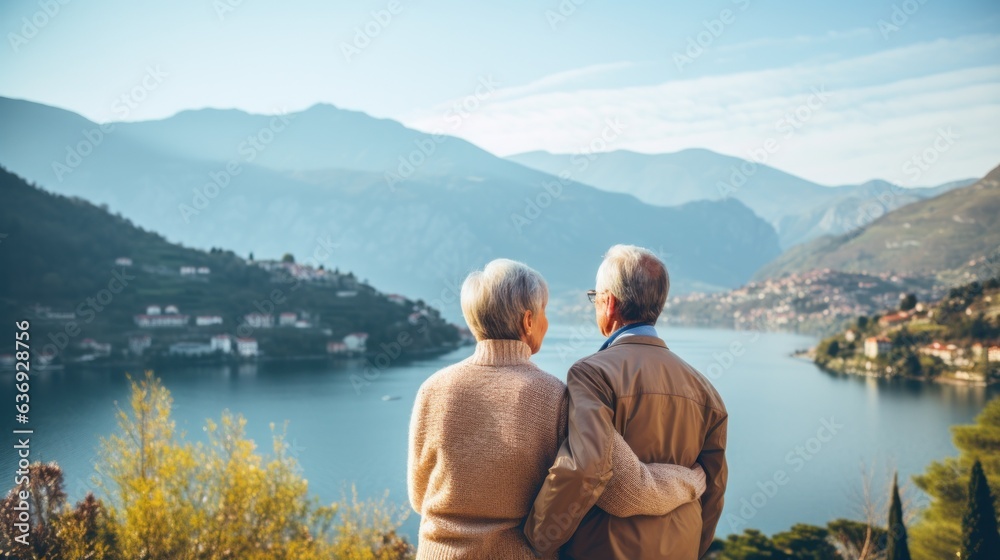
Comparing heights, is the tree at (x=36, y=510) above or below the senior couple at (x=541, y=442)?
below

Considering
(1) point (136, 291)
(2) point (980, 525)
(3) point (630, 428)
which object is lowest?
(2) point (980, 525)

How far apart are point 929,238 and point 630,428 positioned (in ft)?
347

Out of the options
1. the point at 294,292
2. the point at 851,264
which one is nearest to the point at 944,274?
the point at 851,264

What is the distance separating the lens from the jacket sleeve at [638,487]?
167 centimetres

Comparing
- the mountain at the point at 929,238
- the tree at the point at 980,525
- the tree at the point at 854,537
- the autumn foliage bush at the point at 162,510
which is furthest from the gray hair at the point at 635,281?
the mountain at the point at 929,238

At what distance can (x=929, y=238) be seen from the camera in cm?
9281

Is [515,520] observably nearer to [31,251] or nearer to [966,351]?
[31,251]

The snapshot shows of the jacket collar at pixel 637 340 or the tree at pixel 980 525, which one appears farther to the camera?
the tree at pixel 980 525

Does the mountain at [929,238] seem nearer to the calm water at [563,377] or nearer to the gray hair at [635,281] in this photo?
the calm water at [563,377]

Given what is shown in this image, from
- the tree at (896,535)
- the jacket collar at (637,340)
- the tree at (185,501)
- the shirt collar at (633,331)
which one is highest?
the shirt collar at (633,331)

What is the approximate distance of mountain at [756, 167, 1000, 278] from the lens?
8388 cm

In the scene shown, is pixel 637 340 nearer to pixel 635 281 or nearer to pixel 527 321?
pixel 635 281

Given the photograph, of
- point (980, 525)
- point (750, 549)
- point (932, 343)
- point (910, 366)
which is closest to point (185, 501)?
point (980, 525)

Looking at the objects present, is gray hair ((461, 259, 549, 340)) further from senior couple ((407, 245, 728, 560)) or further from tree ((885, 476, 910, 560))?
tree ((885, 476, 910, 560))
